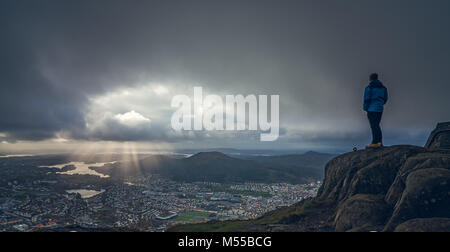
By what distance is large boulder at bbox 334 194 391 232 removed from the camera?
21766mm

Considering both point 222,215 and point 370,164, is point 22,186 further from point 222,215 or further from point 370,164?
point 370,164

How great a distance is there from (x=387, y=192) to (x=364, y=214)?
5.02 metres

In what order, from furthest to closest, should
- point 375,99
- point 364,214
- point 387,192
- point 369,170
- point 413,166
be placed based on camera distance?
point 369,170 → point 375,99 → point 387,192 → point 413,166 → point 364,214

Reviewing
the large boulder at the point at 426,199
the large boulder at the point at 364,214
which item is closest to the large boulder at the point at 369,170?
the large boulder at the point at 364,214

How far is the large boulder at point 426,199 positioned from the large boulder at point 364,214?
2.68 meters

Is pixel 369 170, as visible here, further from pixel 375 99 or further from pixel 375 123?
pixel 375 99

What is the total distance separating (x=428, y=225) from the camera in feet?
53.6

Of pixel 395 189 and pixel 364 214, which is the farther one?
pixel 395 189

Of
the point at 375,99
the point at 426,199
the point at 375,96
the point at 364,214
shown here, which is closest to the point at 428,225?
the point at 426,199

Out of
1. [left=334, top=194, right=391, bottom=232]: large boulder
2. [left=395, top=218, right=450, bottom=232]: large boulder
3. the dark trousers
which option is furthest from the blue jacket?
[left=395, top=218, right=450, bottom=232]: large boulder

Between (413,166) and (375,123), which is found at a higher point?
(375,123)

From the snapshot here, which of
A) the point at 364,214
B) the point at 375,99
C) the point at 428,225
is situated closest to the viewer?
the point at 428,225
